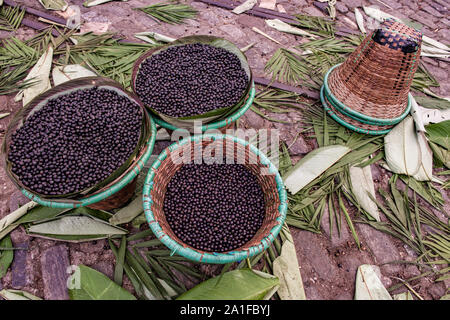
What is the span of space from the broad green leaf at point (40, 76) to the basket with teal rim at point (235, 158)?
5.03 feet

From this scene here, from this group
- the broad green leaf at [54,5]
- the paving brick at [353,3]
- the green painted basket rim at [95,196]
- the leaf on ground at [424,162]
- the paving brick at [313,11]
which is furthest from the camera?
the paving brick at [353,3]

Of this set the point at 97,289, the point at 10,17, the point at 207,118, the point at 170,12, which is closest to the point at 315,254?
the point at 207,118

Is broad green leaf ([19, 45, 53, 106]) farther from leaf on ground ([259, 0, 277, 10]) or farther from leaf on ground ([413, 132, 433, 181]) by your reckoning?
leaf on ground ([413, 132, 433, 181])

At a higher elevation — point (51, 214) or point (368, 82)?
point (368, 82)

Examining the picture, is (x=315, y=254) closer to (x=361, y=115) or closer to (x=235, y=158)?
(x=235, y=158)

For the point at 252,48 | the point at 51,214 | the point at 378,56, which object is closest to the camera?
the point at 51,214

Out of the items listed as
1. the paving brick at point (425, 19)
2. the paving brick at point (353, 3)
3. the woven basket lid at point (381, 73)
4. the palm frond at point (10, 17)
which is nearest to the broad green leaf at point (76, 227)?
the woven basket lid at point (381, 73)

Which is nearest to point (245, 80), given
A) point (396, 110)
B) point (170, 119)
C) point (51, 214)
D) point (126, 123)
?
point (170, 119)

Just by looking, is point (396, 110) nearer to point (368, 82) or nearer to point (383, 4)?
point (368, 82)

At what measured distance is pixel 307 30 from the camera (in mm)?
3543

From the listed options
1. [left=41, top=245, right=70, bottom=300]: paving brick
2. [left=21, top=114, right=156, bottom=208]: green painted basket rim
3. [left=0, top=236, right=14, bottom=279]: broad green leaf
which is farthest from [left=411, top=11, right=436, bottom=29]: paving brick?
[left=0, top=236, right=14, bottom=279]: broad green leaf

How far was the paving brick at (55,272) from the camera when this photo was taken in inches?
70.7

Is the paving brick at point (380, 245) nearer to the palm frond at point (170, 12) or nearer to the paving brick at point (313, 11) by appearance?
the paving brick at point (313, 11)
